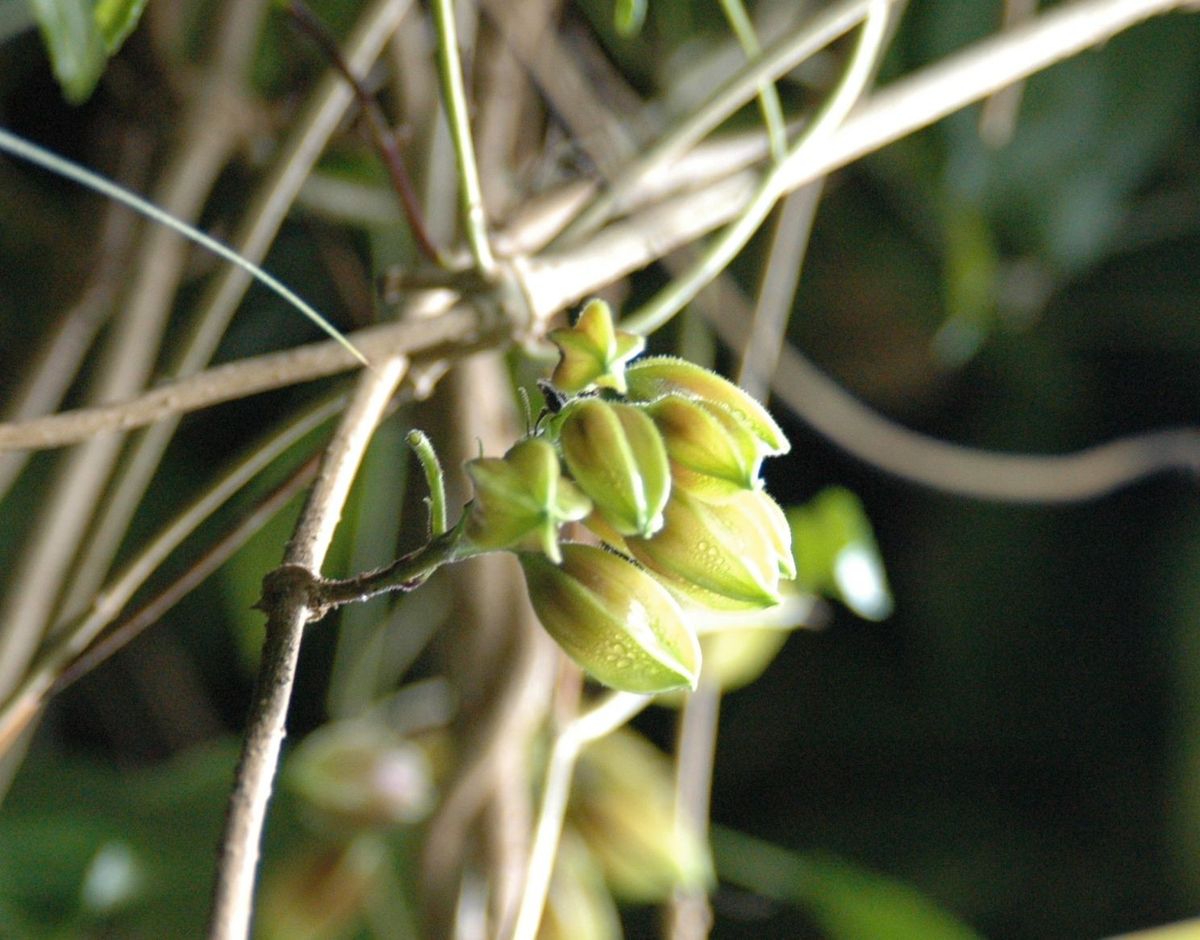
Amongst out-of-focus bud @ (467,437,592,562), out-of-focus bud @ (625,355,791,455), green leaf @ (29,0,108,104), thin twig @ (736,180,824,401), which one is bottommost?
out-of-focus bud @ (467,437,592,562)

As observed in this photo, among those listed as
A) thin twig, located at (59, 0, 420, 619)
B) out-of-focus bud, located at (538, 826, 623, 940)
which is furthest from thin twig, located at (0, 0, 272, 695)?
out-of-focus bud, located at (538, 826, 623, 940)

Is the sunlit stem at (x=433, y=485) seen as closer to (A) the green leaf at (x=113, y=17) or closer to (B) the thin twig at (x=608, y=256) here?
(B) the thin twig at (x=608, y=256)

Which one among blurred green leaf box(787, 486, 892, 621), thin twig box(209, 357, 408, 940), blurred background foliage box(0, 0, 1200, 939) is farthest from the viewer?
blurred background foliage box(0, 0, 1200, 939)

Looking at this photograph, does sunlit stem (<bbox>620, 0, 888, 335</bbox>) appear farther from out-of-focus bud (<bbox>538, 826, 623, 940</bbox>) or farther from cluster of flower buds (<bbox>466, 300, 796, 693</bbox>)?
out-of-focus bud (<bbox>538, 826, 623, 940</bbox>)

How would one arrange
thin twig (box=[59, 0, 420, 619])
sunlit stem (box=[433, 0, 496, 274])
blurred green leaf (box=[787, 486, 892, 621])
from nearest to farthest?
sunlit stem (box=[433, 0, 496, 274]), thin twig (box=[59, 0, 420, 619]), blurred green leaf (box=[787, 486, 892, 621])

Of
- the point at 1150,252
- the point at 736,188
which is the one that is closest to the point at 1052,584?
the point at 1150,252

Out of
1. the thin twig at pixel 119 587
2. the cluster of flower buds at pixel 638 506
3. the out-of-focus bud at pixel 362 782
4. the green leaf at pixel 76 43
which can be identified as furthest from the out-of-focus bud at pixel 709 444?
the out-of-focus bud at pixel 362 782
